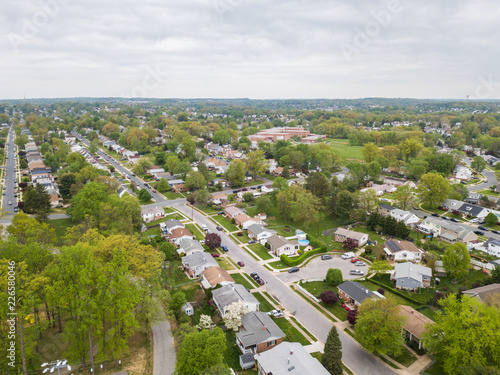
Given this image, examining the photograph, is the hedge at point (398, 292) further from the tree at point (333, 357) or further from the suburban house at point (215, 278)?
the suburban house at point (215, 278)

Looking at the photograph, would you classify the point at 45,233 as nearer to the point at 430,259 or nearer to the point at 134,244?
the point at 134,244

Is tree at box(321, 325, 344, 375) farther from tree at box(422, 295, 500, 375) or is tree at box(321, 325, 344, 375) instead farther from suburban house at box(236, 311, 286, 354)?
tree at box(422, 295, 500, 375)

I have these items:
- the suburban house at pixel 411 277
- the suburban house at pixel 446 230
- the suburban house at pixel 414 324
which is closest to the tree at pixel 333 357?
the suburban house at pixel 414 324

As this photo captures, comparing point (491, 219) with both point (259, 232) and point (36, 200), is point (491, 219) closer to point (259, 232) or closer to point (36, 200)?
point (259, 232)

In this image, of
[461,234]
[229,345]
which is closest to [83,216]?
[229,345]

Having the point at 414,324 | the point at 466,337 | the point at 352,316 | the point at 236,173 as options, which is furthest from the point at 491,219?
the point at 236,173

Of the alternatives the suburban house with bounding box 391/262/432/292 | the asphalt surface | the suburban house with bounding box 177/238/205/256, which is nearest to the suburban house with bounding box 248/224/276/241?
the suburban house with bounding box 177/238/205/256

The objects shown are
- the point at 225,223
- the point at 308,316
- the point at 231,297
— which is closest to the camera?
the point at 231,297
